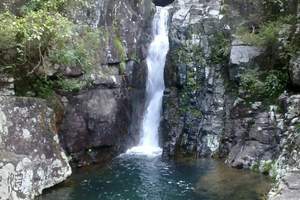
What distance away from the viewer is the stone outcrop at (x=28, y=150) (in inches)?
445

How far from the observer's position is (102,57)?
57.5ft

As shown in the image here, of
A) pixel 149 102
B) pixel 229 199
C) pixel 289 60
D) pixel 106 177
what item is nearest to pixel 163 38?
pixel 149 102

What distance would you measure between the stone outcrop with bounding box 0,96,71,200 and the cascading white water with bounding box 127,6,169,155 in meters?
5.99

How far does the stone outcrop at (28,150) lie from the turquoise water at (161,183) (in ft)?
1.82

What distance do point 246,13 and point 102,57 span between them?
702 cm

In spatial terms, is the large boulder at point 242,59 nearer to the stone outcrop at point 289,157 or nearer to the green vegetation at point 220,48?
the green vegetation at point 220,48

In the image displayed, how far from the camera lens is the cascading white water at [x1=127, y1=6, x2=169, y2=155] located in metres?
19.7

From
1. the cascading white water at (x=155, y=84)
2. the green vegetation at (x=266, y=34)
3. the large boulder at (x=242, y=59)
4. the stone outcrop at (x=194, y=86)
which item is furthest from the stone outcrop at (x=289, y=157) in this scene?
the cascading white water at (x=155, y=84)

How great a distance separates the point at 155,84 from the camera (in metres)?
20.4

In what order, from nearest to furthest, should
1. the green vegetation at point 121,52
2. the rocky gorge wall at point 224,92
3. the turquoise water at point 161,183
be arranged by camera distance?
the turquoise water at point 161,183
the rocky gorge wall at point 224,92
the green vegetation at point 121,52

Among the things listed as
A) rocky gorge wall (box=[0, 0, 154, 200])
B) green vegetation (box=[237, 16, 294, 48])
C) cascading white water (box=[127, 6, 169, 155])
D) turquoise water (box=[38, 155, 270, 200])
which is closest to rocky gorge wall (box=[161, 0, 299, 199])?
green vegetation (box=[237, 16, 294, 48])

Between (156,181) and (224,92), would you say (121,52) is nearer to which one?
(224,92)

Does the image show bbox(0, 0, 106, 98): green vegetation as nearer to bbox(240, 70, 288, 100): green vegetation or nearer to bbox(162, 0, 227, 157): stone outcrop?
bbox(162, 0, 227, 157): stone outcrop

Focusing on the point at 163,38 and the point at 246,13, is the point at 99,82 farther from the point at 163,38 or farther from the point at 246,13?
the point at 246,13
